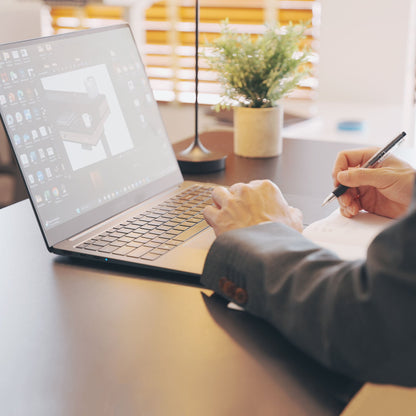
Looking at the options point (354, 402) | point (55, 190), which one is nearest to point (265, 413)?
point (354, 402)

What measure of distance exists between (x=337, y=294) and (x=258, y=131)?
0.94 m

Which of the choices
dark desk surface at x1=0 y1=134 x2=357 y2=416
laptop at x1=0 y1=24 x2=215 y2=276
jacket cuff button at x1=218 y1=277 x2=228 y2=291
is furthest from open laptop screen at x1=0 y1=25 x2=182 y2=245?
jacket cuff button at x1=218 y1=277 x2=228 y2=291

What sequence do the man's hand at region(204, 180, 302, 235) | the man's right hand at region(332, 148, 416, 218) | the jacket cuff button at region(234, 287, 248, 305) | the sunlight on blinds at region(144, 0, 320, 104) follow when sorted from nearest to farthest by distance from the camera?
the jacket cuff button at region(234, 287, 248, 305), the man's hand at region(204, 180, 302, 235), the man's right hand at region(332, 148, 416, 218), the sunlight on blinds at region(144, 0, 320, 104)

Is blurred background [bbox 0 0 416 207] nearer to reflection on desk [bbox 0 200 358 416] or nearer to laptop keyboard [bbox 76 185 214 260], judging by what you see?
laptop keyboard [bbox 76 185 214 260]

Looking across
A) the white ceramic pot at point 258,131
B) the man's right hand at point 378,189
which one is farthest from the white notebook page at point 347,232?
the white ceramic pot at point 258,131

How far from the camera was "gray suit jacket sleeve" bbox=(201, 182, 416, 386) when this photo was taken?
0.49 m

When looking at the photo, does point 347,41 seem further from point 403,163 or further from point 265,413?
point 265,413

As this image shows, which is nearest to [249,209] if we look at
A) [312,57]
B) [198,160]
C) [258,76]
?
[198,160]

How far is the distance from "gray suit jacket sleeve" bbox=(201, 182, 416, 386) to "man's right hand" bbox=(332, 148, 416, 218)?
0.93 feet

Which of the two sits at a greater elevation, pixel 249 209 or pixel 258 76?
pixel 258 76

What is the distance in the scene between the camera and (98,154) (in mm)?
976

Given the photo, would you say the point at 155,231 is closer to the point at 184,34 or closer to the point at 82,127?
the point at 82,127

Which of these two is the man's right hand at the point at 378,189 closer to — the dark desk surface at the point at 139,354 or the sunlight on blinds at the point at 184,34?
the dark desk surface at the point at 139,354

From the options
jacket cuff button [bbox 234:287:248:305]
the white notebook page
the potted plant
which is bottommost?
the white notebook page
